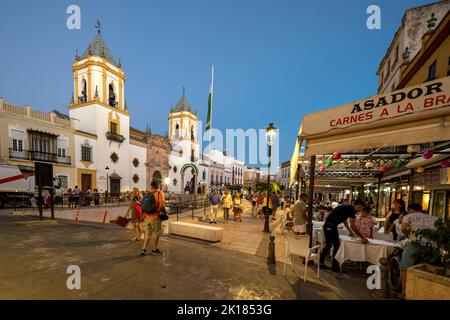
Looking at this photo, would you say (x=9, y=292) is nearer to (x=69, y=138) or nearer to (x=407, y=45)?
(x=407, y=45)

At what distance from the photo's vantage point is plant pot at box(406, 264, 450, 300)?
294 centimetres

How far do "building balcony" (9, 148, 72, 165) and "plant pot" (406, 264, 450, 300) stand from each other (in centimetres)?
2648

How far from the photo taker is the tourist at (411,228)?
3.63 metres

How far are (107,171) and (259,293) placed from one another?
91.5 ft

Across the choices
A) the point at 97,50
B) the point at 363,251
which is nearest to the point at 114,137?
the point at 97,50

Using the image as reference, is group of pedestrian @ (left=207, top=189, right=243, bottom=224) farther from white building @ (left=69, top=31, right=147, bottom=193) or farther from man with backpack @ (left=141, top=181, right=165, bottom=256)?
white building @ (left=69, top=31, right=147, bottom=193)

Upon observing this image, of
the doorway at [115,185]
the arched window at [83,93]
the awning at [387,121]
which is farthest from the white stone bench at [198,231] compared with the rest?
the arched window at [83,93]

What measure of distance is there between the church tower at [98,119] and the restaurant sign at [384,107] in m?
26.0

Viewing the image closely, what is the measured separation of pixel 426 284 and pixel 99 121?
3053 cm

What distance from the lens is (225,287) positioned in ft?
12.6

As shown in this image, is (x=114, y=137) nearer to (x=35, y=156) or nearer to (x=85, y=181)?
(x=85, y=181)

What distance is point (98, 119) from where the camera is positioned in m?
25.9

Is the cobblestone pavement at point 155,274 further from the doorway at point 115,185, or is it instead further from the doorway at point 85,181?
the doorway at point 115,185
